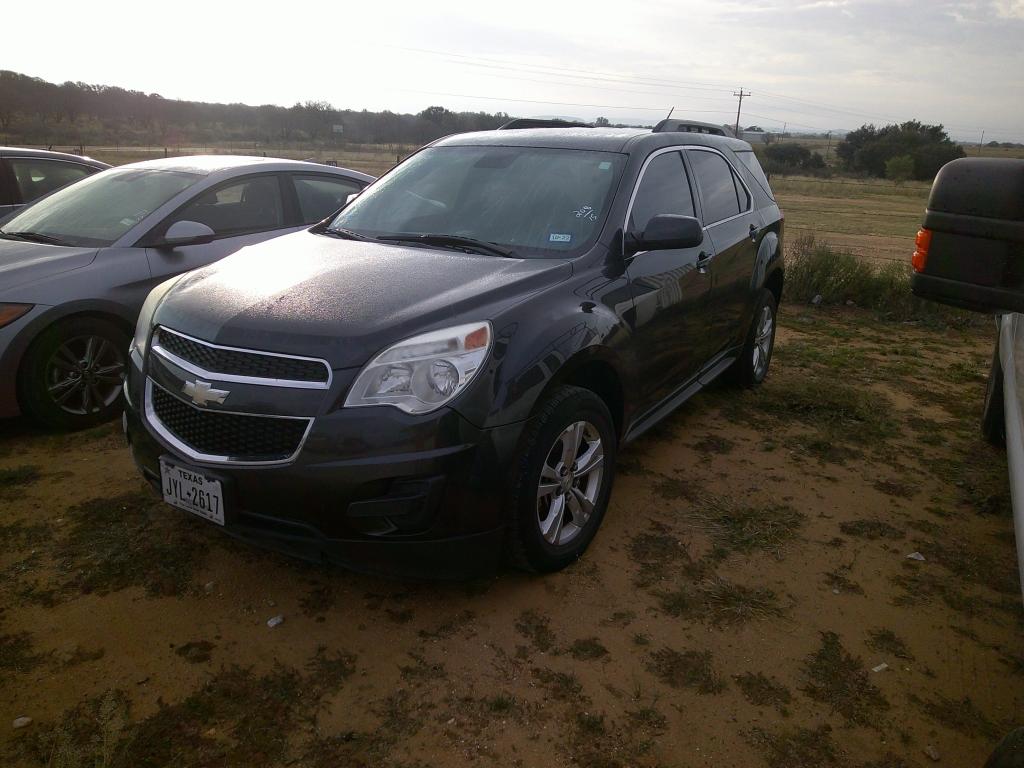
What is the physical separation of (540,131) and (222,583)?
2858 mm

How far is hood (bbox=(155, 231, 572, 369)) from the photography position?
2.64m

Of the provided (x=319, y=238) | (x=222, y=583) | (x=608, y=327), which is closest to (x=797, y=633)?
(x=608, y=327)

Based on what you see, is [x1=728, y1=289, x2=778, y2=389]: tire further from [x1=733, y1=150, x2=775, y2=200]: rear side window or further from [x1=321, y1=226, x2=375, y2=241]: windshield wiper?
[x1=321, y1=226, x2=375, y2=241]: windshield wiper

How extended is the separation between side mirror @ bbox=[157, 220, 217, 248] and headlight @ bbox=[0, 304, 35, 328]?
35.8 inches

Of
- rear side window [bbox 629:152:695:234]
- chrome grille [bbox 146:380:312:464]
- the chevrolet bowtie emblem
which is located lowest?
chrome grille [bbox 146:380:312:464]

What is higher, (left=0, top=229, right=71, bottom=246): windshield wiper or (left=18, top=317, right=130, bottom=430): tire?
(left=0, top=229, right=71, bottom=246): windshield wiper

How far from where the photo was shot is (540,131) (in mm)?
4246

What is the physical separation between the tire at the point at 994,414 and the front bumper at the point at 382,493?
3.34m

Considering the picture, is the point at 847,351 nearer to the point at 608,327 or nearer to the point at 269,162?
the point at 608,327

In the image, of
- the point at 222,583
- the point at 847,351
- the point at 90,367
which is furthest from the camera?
the point at 847,351

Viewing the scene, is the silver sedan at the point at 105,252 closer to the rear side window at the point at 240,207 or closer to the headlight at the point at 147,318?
the rear side window at the point at 240,207

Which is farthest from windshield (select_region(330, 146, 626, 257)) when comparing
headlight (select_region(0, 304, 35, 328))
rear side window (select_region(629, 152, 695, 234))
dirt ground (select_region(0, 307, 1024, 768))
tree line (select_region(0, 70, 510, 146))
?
tree line (select_region(0, 70, 510, 146))

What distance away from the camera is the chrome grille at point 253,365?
258 centimetres

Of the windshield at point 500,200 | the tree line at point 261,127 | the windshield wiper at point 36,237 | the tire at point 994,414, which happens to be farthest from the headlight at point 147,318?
the tree line at point 261,127
